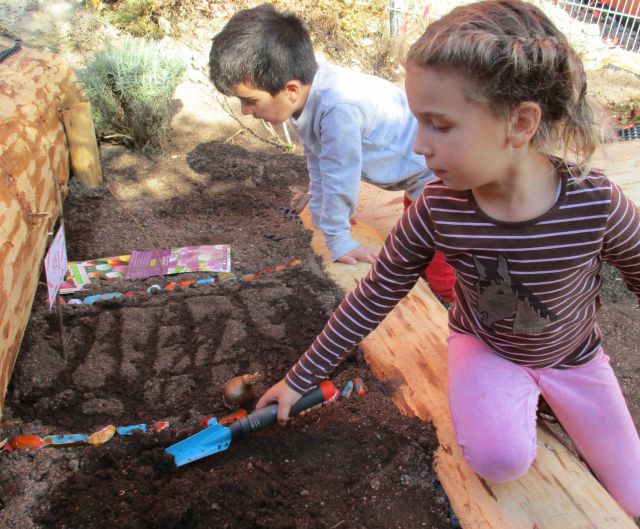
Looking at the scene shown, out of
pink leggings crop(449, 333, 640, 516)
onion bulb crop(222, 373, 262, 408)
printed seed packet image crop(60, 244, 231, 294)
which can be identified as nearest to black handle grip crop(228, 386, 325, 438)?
onion bulb crop(222, 373, 262, 408)

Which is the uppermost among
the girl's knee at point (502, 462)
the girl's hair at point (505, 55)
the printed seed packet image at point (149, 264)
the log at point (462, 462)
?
the girl's hair at point (505, 55)

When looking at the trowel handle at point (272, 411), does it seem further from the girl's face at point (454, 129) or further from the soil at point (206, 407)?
the girl's face at point (454, 129)

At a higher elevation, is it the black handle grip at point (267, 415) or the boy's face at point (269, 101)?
the boy's face at point (269, 101)

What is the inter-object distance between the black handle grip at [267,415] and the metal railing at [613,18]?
25.1 ft

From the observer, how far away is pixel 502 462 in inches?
55.2

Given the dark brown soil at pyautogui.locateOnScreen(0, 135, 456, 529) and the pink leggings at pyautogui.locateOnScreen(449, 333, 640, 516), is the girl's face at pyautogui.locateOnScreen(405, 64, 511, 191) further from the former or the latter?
the dark brown soil at pyautogui.locateOnScreen(0, 135, 456, 529)

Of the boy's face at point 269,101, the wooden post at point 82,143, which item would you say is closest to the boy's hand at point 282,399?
the boy's face at point 269,101

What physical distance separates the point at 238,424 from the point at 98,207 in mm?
2259

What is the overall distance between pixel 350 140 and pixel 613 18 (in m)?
7.43

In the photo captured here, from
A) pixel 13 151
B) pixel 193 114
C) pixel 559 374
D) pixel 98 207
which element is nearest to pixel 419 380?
pixel 559 374

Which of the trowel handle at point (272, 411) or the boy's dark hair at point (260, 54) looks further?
the boy's dark hair at point (260, 54)

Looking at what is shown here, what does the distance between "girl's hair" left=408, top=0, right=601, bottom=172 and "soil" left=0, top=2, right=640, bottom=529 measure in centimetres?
100

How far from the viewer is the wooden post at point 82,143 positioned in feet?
11.1

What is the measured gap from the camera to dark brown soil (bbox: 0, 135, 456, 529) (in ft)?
4.69
